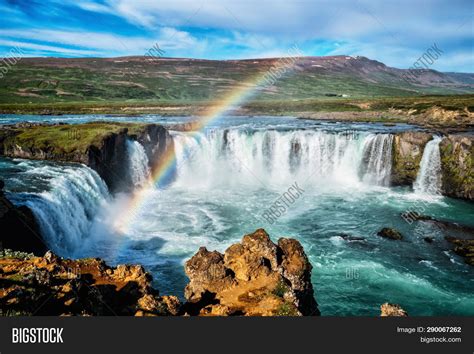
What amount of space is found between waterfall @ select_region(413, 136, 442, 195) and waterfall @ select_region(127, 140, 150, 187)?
101ft

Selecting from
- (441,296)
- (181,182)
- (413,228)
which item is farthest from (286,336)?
(181,182)

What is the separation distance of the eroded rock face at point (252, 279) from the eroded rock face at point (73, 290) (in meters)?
1.70

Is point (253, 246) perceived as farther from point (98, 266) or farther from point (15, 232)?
point (15, 232)

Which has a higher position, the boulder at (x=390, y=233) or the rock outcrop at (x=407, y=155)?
the rock outcrop at (x=407, y=155)

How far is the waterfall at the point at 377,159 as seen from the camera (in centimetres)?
4609

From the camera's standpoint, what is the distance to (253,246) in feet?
51.1

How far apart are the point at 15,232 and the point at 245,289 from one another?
13.3m

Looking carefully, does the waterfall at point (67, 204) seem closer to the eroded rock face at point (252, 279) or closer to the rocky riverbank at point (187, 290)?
the rocky riverbank at point (187, 290)

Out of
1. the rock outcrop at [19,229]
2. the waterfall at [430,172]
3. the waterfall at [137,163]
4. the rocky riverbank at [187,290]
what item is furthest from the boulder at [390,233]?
the waterfall at [137,163]

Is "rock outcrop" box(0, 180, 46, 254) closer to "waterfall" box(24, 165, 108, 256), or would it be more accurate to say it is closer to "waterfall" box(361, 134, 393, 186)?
"waterfall" box(24, 165, 108, 256)

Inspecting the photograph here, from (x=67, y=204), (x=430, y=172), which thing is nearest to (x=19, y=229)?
(x=67, y=204)

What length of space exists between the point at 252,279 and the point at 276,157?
3801 centimetres

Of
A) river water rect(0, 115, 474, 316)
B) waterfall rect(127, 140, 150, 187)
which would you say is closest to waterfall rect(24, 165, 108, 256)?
river water rect(0, 115, 474, 316)

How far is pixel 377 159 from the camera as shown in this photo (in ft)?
153
